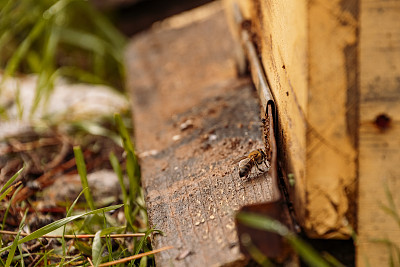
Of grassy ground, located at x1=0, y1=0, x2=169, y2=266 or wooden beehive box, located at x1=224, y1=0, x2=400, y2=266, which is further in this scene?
grassy ground, located at x1=0, y1=0, x2=169, y2=266

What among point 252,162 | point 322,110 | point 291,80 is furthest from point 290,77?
point 252,162

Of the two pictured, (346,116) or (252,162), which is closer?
(346,116)

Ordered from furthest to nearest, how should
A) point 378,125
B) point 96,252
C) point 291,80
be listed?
point 96,252 < point 291,80 < point 378,125

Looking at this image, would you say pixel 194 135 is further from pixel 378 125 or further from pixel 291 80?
pixel 378 125

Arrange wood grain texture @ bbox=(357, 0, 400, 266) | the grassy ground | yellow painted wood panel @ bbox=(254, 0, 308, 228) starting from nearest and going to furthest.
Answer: wood grain texture @ bbox=(357, 0, 400, 266)
yellow painted wood panel @ bbox=(254, 0, 308, 228)
the grassy ground

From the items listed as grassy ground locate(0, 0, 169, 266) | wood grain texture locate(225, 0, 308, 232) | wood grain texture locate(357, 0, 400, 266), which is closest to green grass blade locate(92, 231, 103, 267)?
grassy ground locate(0, 0, 169, 266)

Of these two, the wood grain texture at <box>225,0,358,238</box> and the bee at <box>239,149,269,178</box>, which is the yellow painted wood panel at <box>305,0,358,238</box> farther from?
the bee at <box>239,149,269,178</box>
